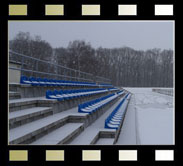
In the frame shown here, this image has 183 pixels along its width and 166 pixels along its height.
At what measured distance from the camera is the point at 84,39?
11.8 meters

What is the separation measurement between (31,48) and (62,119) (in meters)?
5.80

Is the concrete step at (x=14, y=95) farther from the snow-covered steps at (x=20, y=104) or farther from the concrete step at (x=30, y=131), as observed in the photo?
the concrete step at (x=30, y=131)

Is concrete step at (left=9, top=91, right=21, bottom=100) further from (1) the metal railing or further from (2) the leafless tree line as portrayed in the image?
(2) the leafless tree line

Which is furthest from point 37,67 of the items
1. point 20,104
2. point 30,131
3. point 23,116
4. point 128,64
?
point 128,64

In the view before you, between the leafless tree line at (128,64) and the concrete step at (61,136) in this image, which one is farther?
the leafless tree line at (128,64)

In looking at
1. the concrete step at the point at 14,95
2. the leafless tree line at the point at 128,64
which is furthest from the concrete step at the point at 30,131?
the leafless tree line at the point at 128,64

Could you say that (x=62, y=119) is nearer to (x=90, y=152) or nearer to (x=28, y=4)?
(x=90, y=152)

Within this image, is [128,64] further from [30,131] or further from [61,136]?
[30,131]

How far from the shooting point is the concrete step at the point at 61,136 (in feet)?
5.74

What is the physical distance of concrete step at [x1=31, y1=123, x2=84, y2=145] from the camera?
175 centimetres

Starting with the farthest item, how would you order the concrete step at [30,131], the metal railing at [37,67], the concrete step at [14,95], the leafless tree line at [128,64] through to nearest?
the leafless tree line at [128,64], the metal railing at [37,67], the concrete step at [14,95], the concrete step at [30,131]

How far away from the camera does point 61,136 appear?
193 cm

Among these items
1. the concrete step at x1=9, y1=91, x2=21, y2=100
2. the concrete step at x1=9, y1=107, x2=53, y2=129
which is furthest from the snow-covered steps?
the concrete step at x1=9, y1=91, x2=21, y2=100
